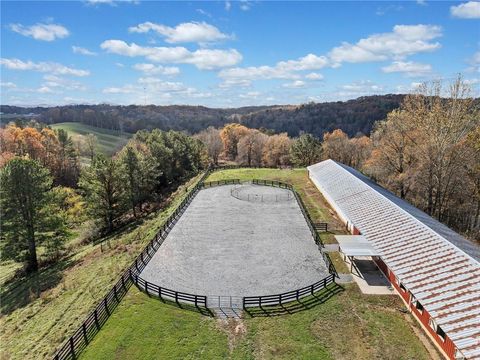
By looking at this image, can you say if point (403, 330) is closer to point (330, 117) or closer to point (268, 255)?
point (268, 255)

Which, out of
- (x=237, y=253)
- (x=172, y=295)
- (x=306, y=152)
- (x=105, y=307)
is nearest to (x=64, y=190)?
(x=237, y=253)

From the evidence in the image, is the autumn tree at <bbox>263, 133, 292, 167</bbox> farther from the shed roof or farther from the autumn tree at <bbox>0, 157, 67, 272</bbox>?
the autumn tree at <bbox>0, 157, 67, 272</bbox>

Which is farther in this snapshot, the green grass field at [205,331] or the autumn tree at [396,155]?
the autumn tree at [396,155]

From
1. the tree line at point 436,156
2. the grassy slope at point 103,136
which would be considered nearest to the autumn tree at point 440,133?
the tree line at point 436,156

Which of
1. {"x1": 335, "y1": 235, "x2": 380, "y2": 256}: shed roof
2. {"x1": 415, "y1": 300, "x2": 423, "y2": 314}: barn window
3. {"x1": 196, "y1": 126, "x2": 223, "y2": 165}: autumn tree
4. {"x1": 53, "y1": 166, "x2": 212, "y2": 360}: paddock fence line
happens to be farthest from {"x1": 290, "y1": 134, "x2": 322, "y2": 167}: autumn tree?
{"x1": 415, "y1": 300, "x2": 423, "y2": 314}: barn window

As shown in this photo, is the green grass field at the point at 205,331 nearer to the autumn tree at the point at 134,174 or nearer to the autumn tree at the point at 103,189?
the autumn tree at the point at 103,189

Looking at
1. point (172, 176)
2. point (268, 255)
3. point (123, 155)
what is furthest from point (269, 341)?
point (172, 176)
